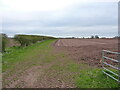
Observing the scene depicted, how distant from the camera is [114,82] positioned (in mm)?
5852

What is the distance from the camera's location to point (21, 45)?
32312mm

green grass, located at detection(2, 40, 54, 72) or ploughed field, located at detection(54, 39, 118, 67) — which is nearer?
green grass, located at detection(2, 40, 54, 72)

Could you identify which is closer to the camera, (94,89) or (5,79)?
(94,89)

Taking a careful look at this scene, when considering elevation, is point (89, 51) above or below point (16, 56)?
above

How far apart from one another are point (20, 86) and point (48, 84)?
1033mm

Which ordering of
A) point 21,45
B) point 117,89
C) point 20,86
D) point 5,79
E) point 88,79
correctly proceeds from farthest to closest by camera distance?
point 21,45
point 5,79
point 88,79
point 20,86
point 117,89

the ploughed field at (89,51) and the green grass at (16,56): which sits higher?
the ploughed field at (89,51)

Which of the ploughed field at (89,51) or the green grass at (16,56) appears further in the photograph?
the ploughed field at (89,51)

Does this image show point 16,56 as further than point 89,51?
No

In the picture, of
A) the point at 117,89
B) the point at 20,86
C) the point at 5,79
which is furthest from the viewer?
the point at 5,79

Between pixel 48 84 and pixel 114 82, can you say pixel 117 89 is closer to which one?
pixel 114 82

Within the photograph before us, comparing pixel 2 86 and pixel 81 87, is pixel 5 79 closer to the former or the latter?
pixel 2 86

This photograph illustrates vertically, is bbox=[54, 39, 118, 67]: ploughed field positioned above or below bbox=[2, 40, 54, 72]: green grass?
above

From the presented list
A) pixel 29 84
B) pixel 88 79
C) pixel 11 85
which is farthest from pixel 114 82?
pixel 11 85
